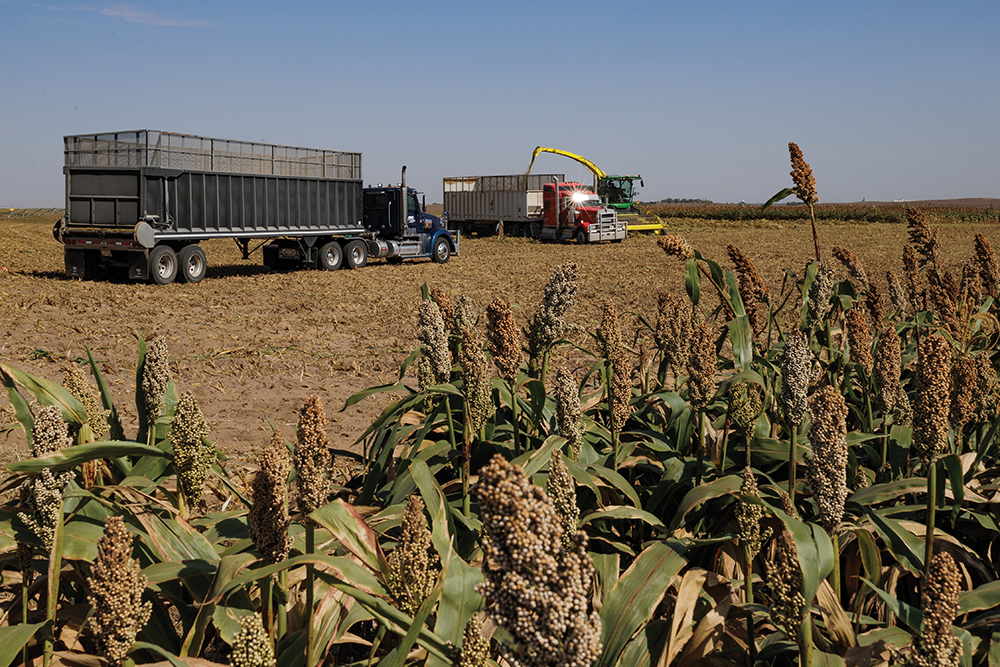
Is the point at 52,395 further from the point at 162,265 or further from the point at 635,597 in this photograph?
the point at 162,265

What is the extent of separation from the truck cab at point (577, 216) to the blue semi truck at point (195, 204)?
12.5m

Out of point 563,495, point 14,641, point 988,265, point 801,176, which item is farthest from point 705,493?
point 988,265

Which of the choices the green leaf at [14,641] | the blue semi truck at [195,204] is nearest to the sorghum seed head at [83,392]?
the green leaf at [14,641]

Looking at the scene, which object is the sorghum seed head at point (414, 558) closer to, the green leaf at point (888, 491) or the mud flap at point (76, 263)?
the green leaf at point (888, 491)

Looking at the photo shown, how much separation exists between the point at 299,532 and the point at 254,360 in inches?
307

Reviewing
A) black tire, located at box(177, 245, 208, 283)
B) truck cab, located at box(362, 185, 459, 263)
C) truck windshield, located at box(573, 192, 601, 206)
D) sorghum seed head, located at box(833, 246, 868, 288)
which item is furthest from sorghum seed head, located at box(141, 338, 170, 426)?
truck windshield, located at box(573, 192, 601, 206)

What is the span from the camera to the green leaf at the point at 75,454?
1.51 m

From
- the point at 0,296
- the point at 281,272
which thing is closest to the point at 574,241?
the point at 281,272

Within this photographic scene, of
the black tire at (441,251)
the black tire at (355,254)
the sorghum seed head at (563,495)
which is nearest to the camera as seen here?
the sorghum seed head at (563,495)

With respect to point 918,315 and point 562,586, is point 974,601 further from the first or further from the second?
point 918,315

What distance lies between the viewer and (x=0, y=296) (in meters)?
13.7

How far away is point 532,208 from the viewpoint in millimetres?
38219

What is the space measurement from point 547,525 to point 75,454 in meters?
1.25

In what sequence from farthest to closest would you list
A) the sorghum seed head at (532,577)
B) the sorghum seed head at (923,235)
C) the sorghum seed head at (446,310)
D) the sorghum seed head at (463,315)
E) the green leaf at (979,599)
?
1. the sorghum seed head at (923,235)
2. the sorghum seed head at (446,310)
3. the sorghum seed head at (463,315)
4. the green leaf at (979,599)
5. the sorghum seed head at (532,577)
